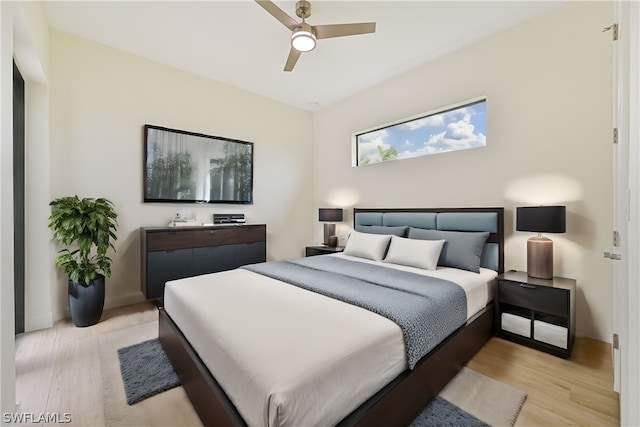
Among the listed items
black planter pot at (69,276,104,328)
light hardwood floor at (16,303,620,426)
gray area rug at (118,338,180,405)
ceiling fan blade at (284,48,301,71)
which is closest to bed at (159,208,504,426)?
gray area rug at (118,338,180,405)

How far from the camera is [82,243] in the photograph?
2652 mm

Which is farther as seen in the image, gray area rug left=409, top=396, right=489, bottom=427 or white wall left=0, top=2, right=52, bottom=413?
white wall left=0, top=2, right=52, bottom=413

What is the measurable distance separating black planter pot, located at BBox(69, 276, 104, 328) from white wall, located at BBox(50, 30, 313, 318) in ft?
1.32

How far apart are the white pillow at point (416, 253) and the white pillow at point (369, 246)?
160 mm

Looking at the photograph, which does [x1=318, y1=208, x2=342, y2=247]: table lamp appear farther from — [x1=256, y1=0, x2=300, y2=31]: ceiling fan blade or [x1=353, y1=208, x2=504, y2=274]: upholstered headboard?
[x1=256, y1=0, x2=300, y2=31]: ceiling fan blade

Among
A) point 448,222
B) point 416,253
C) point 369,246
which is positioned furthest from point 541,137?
point 369,246

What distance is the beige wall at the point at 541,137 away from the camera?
93.2 inches

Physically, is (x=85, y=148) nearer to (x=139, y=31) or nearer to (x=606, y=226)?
(x=139, y=31)

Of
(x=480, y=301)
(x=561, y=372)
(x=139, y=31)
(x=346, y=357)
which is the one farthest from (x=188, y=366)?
(x=139, y=31)

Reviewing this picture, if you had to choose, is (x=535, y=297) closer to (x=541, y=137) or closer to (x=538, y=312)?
(x=538, y=312)

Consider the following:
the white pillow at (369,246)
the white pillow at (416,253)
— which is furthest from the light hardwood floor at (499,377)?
the white pillow at (369,246)

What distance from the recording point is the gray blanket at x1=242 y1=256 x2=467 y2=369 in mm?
1568

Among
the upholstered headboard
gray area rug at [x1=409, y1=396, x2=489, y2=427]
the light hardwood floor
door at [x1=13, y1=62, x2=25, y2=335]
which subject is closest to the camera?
gray area rug at [x1=409, y1=396, x2=489, y2=427]

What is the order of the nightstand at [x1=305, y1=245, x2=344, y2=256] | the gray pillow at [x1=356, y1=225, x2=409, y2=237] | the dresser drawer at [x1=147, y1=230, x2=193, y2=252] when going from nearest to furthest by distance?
1. the dresser drawer at [x1=147, y1=230, x2=193, y2=252]
2. the gray pillow at [x1=356, y1=225, x2=409, y2=237]
3. the nightstand at [x1=305, y1=245, x2=344, y2=256]
